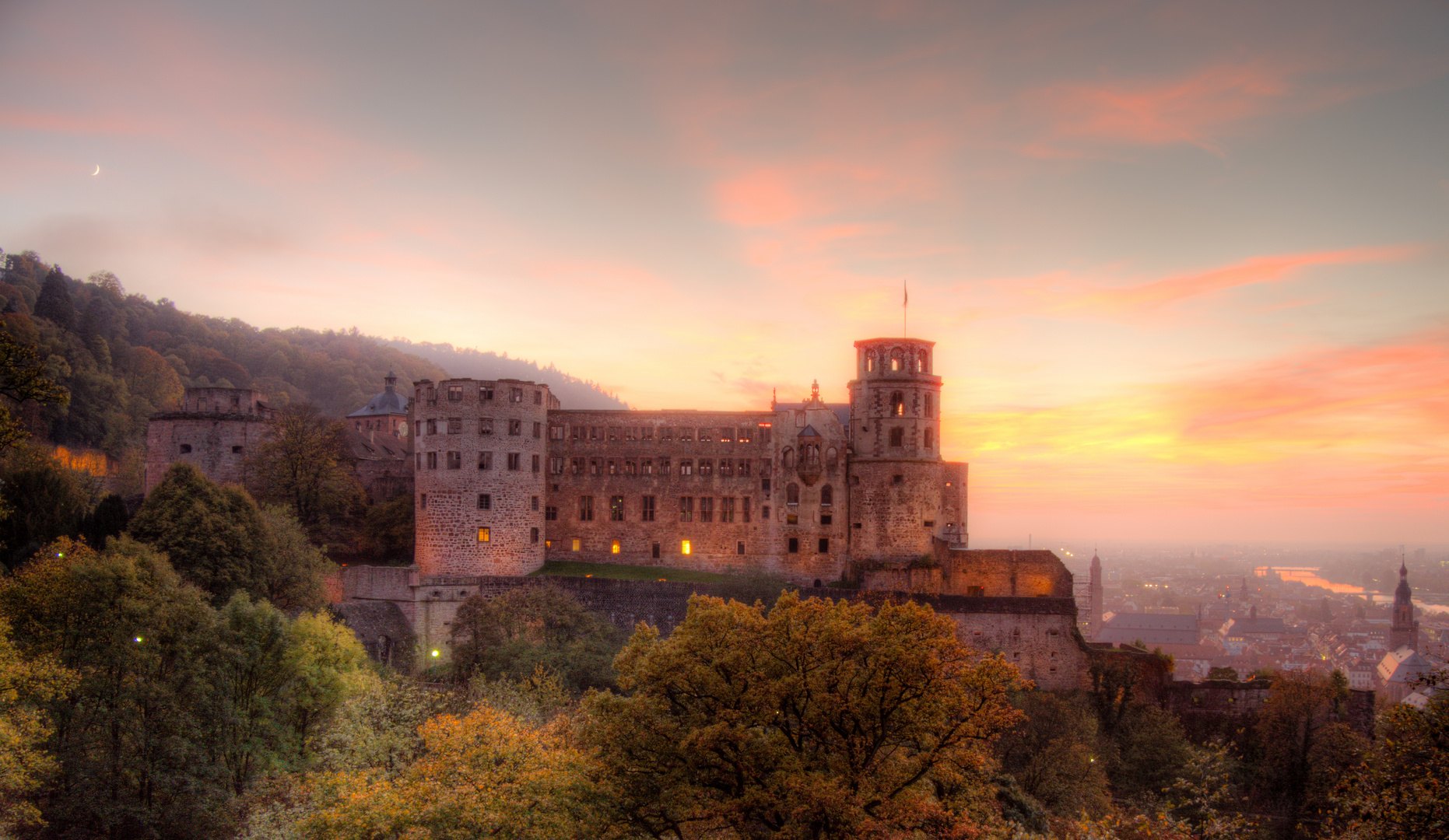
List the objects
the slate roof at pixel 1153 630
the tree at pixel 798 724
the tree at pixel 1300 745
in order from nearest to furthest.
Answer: the tree at pixel 798 724, the tree at pixel 1300 745, the slate roof at pixel 1153 630

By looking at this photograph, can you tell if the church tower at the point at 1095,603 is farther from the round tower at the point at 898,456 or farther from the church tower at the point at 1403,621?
the round tower at the point at 898,456

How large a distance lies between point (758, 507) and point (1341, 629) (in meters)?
159

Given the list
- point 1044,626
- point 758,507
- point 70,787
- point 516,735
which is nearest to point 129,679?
point 70,787

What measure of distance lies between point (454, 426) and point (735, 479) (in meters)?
20.4

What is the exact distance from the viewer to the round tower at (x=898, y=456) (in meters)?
57.2

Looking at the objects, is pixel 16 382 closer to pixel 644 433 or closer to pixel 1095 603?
pixel 644 433

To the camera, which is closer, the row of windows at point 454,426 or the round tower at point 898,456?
the row of windows at point 454,426

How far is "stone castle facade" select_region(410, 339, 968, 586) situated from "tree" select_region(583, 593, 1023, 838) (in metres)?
33.5

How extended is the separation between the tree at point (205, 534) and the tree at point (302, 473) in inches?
395

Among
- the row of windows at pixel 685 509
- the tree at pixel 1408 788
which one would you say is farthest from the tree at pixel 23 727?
the tree at pixel 1408 788

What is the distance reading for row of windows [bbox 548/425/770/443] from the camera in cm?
6009

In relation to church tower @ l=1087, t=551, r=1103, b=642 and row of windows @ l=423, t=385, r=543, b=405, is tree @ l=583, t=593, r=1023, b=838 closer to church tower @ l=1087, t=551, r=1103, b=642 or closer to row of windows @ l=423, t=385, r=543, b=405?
row of windows @ l=423, t=385, r=543, b=405

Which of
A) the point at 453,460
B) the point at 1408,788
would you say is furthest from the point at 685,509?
the point at 1408,788

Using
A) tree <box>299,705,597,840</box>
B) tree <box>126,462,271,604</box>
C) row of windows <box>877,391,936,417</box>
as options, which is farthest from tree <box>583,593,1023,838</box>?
row of windows <box>877,391,936,417</box>
